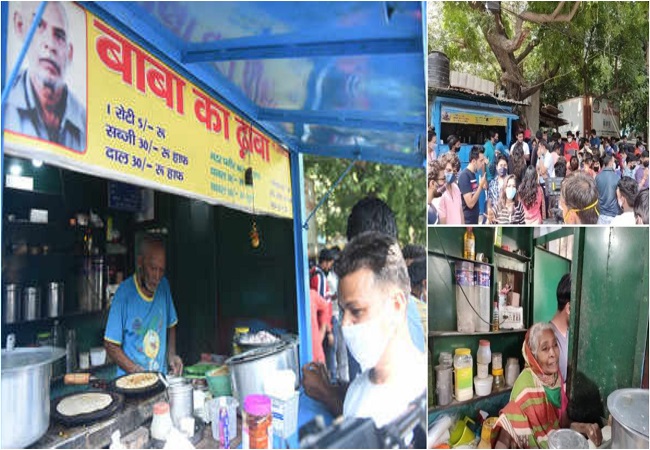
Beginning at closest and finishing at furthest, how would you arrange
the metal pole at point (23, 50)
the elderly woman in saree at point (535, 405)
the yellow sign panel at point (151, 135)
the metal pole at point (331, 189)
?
the metal pole at point (23, 50) < the yellow sign panel at point (151, 135) < the elderly woman in saree at point (535, 405) < the metal pole at point (331, 189)

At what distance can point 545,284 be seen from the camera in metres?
2.23

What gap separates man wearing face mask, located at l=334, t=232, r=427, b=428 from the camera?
2.25 meters

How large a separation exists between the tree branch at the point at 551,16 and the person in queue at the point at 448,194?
654mm

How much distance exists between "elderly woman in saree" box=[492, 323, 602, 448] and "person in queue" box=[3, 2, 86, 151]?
6.57 feet

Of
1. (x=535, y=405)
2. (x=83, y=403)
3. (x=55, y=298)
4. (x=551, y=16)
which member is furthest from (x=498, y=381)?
(x=55, y=298)

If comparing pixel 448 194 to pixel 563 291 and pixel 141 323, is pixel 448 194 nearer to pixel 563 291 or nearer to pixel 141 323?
pixel 563 291

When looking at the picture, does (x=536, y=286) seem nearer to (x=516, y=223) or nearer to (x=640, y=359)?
(x=516, y=223)

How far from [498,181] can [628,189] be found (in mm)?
547

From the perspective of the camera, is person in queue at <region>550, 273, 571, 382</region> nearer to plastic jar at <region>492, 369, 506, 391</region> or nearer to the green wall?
the green wall

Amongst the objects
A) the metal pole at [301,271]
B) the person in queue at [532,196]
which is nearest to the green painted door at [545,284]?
the person in queue at [532,196]

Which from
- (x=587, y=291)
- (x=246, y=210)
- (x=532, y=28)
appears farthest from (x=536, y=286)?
(x=246, y=210)

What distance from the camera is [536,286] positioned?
2234 mm

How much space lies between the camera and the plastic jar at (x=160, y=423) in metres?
2.15

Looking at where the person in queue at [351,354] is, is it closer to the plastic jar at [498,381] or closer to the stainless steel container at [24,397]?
the plastic jar at [498,381]
